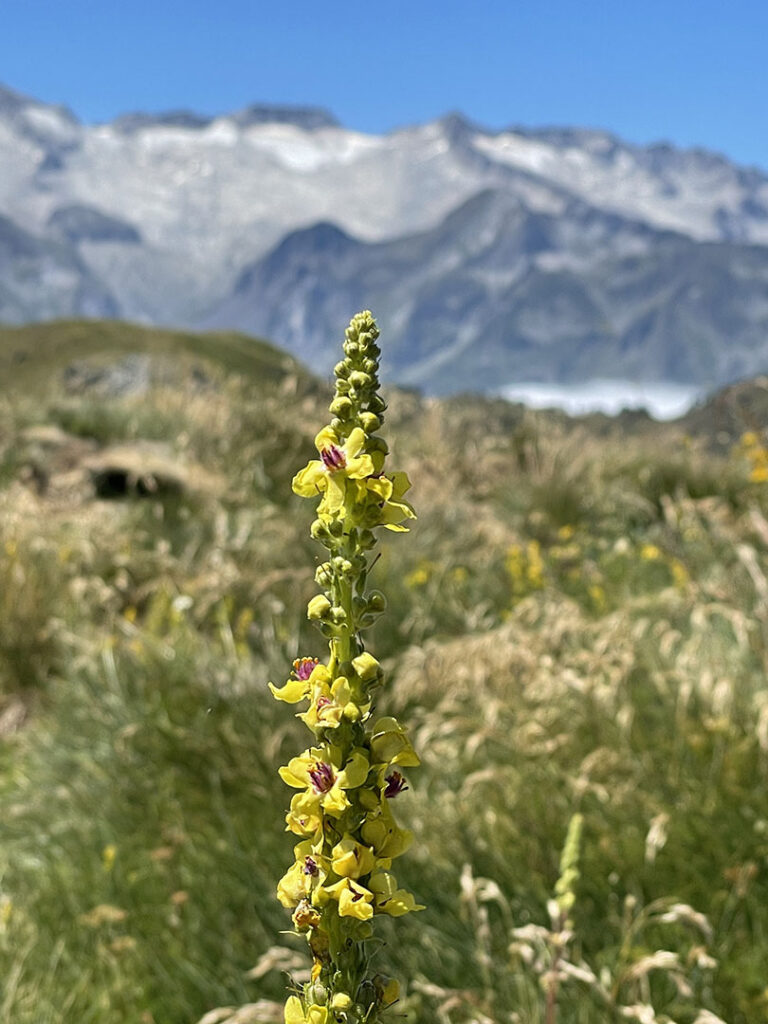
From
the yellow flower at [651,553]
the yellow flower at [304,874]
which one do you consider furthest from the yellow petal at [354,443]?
the yellow flower at [651,553]

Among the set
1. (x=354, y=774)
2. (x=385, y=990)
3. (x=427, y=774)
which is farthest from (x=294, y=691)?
(x=427, y=774)

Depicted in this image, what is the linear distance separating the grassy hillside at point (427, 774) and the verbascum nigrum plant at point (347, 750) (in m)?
0.19

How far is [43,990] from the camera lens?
2881 mm

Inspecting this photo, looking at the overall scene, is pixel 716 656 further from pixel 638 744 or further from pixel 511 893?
pixel 511 893

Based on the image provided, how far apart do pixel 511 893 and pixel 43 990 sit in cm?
143

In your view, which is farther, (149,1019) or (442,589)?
(442,589)

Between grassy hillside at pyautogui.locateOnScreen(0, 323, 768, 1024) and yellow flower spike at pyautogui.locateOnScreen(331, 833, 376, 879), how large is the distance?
38cm

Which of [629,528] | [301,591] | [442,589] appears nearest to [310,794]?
[301,591]

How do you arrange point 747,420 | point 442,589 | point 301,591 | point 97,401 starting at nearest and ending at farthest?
point 747,420 < point 301,591 < point 442,589 < point 97,401

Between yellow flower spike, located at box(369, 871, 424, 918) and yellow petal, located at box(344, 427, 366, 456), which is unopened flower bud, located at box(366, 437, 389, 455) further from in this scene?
yellow flower spike, located at box(369, 871, 424, 918)

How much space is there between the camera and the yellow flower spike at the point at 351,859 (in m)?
1.04

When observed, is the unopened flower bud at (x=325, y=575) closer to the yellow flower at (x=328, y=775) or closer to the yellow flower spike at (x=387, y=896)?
the yellow flower at (x=328, y=775)

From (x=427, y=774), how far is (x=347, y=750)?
120 inches

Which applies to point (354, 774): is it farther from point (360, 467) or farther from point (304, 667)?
point (360, 467)
